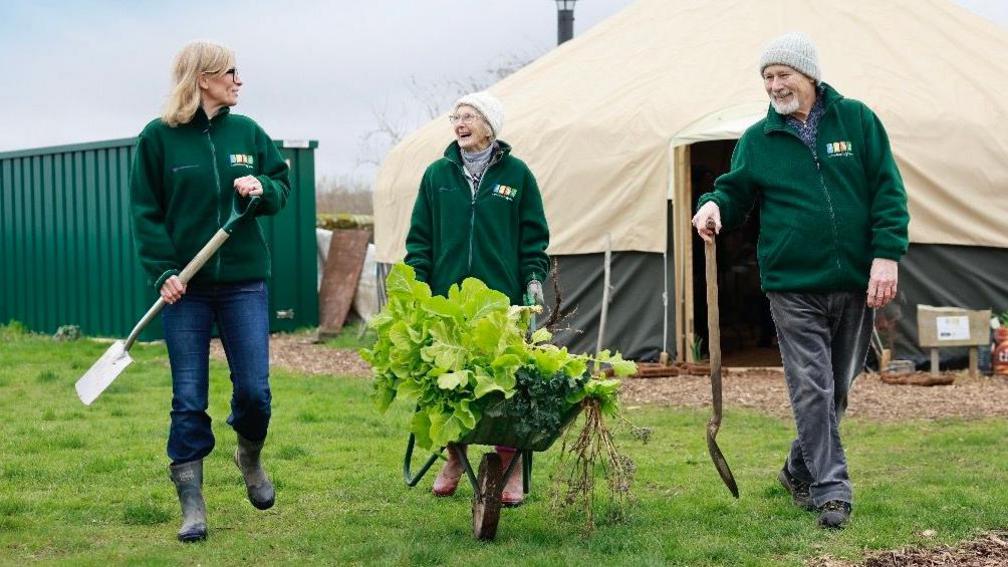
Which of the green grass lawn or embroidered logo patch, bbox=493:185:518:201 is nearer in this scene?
the green grass lawn

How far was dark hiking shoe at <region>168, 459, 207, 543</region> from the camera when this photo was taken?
504 cm

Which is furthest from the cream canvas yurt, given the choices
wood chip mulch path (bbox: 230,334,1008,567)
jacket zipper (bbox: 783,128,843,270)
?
jacket zipper (bbox: 783,128,843,270)

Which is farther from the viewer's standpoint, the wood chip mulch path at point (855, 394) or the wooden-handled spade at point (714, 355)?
the wood chip mulch path at point (855, 394)

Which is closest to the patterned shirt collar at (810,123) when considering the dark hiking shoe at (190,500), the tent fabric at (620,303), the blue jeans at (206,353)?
the blue jeans at (206,353)

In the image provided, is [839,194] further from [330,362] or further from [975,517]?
[330,362]

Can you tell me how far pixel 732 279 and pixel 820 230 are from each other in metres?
9.25

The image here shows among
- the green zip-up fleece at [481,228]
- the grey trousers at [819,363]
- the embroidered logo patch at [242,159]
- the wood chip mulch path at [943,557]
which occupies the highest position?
the embroidered logo patch at [242,159]

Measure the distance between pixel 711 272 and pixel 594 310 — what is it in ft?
21.7

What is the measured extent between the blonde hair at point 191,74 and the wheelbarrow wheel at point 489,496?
163 cm

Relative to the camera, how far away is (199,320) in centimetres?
504

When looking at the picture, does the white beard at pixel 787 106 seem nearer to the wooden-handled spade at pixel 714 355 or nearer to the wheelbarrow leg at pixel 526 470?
the wooden-handled spade at pixel 714 355

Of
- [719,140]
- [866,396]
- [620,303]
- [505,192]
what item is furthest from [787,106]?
[620,303]

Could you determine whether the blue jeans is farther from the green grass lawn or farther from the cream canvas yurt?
the cream canvas yurt

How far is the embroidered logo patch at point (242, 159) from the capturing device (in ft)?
16.6
